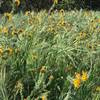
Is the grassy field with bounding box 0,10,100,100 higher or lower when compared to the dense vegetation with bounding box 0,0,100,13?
higher

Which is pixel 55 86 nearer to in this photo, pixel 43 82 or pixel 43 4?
pixel 43 82

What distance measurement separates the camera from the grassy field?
276cm

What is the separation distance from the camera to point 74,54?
3.39 metres

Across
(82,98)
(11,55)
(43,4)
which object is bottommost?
(43,4)

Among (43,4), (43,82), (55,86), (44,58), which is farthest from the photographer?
(43,4)

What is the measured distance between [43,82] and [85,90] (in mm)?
342

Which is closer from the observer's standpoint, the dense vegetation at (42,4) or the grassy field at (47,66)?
the grassy field at (47,66)

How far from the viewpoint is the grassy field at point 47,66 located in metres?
2.76

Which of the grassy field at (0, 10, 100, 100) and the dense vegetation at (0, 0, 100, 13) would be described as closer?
the grassy field at (0, 10, 100, 100)

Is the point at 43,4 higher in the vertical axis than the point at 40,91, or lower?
lower

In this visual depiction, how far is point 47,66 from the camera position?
3086 millimetres

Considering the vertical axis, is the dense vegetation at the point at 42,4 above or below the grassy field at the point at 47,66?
below

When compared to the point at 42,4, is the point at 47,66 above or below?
above

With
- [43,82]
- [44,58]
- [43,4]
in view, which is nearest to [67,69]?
[44,58]
